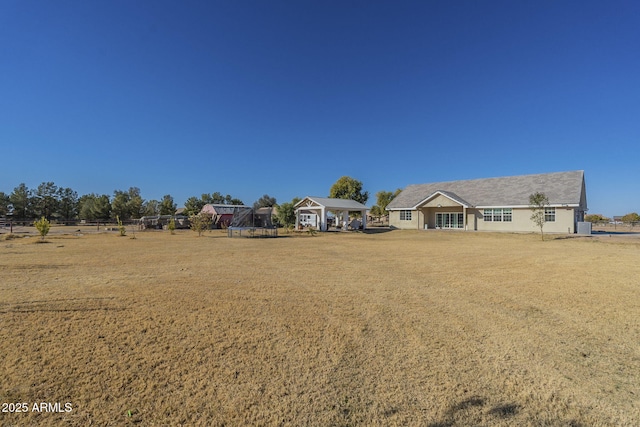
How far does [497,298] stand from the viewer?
694 cm

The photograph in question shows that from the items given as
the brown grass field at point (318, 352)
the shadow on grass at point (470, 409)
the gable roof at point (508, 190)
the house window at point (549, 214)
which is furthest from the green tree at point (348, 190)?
the shadow on grass at point (470, 409)

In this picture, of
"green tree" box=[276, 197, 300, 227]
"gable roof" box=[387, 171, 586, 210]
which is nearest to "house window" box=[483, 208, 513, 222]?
"gable roof" box=[387, 171, 586, 210]

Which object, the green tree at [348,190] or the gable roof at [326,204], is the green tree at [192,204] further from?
the gable roof at [326,204]

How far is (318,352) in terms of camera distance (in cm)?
427

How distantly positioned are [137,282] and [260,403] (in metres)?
6.49

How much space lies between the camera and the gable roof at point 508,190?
94.8ft

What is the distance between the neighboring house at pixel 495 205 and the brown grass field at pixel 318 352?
24566 mm

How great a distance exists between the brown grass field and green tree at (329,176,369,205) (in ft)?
171

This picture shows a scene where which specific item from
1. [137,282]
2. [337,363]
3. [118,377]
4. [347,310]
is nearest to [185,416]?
[118,377]

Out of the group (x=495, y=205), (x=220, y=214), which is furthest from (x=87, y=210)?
(x=495, y=205)

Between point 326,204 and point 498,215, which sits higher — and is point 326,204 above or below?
above

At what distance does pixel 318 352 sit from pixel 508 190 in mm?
36075

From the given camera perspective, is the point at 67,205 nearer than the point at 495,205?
No

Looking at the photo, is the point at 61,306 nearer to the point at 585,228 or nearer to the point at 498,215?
the point at 585,228
